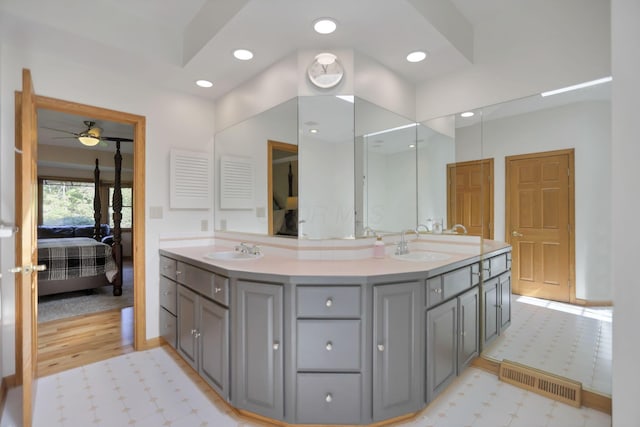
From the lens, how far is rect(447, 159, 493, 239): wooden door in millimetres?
2342

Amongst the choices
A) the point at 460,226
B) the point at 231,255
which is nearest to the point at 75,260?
the point at 231,255

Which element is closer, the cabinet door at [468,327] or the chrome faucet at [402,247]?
the cabinet door at [468,327]

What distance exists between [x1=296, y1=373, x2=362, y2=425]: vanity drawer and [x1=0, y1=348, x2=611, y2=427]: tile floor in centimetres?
33

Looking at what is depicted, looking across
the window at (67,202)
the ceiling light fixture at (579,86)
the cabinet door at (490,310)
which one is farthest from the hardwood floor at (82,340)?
the window at (67,202)

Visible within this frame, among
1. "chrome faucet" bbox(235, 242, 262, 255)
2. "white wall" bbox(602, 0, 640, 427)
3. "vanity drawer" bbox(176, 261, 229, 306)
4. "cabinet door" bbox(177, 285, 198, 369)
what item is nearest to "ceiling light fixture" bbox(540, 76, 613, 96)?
"white wall" bbox(602, 0, 640, 427)

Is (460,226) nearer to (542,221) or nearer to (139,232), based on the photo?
(542,221)

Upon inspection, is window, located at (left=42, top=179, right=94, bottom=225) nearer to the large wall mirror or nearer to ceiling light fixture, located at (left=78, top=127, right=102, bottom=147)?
ceiling light fixture, located at (left=78, top=127, right=102, bottom=147)

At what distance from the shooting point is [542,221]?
2.08 m

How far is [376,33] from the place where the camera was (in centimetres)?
202

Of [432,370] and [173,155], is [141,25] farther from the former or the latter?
[432,370]

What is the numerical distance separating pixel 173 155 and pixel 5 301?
59.1 inches

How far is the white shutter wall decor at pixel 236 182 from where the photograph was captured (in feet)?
9.09

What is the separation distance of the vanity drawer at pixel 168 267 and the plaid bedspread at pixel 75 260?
215cm

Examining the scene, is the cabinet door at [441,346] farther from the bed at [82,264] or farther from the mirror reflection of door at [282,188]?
the bed at [82,264]
